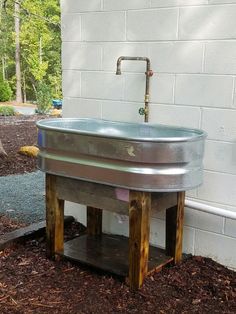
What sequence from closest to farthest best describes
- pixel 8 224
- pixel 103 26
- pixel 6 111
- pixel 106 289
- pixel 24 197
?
1. pixel 106 289
2. pixel 103 26
3. pixel 8 224
4. pixel 24 197
5. pixel 6 111

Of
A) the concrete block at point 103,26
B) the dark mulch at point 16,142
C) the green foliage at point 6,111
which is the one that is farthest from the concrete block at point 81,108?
the green foliage at point 6,111

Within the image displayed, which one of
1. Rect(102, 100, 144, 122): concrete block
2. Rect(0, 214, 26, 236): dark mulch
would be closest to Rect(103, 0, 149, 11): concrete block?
Rect(102, 100, 144, 122): concrete block

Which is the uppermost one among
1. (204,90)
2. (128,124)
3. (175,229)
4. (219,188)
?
(204,90)

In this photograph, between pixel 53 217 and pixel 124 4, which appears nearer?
pixel 53 217

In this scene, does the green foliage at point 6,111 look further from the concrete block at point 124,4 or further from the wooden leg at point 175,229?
the wooden leg at point 175,229

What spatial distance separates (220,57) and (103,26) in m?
0.97

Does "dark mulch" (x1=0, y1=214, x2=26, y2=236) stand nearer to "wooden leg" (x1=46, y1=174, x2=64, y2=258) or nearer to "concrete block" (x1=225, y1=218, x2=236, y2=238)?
"wooden leg" (x1=46, y1=174, x2=64, y2=258)

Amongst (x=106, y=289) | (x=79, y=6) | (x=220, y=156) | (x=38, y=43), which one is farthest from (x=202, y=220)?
(x=38, y=43)

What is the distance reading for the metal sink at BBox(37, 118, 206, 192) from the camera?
2.33 metres

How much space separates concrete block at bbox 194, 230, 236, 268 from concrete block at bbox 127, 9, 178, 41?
134cm

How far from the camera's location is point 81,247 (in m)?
3.12

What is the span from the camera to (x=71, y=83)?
3.54m

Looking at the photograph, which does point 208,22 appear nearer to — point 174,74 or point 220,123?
point 174,74

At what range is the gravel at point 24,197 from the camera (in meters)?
4.19
